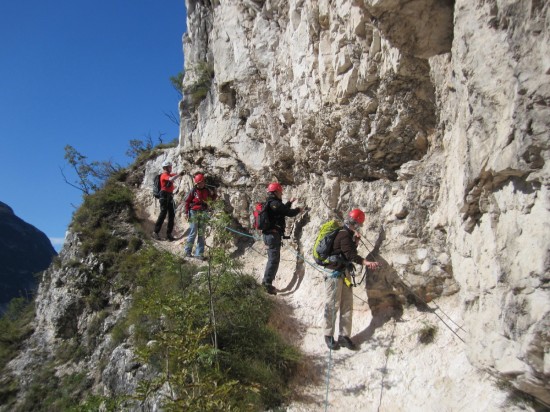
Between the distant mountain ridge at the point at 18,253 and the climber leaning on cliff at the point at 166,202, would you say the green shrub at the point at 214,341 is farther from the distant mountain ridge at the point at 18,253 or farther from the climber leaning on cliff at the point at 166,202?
the distant mountain ridge at the point at 18,253

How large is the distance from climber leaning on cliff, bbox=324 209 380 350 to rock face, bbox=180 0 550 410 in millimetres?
524

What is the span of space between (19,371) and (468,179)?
37.9ft

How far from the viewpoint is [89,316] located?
1053 cm

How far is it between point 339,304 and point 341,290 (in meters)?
0.24

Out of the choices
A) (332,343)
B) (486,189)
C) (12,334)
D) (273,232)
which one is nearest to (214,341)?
(332,343)

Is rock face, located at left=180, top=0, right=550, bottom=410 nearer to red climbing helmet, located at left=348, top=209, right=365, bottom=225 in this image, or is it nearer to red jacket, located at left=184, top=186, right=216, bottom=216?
red climbing helmet, located at left=348, top=209, right=365, bottom=225

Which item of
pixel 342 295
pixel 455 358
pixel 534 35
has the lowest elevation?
pixel 455 358

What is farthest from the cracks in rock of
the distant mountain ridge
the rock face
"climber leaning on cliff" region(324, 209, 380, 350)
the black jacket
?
the distant mountain ridge

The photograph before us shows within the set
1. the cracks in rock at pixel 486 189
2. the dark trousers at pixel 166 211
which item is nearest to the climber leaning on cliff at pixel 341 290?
the cracks in rock at pixel 486 189

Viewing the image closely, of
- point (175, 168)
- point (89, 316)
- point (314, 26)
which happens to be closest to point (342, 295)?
point (314, 26)

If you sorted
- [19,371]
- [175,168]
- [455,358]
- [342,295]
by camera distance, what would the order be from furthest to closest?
[175,168] → [19,371] → [342,295] → [455,358]

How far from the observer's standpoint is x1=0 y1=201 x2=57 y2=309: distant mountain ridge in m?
60.5

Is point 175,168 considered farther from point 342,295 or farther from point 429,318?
point 429,318

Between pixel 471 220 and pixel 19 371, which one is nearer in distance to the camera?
pixel 471 220
